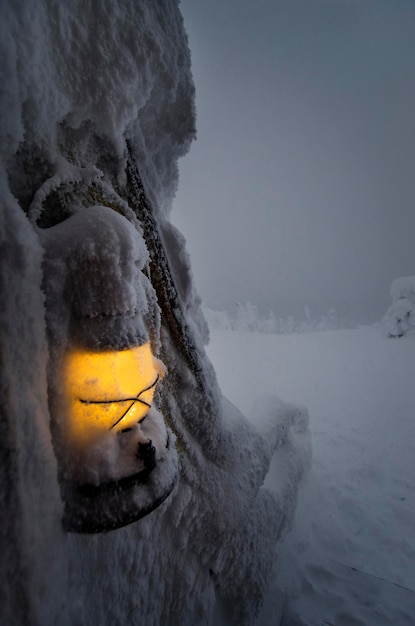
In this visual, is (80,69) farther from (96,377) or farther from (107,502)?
(107,502)

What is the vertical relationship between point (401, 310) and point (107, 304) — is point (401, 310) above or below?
above

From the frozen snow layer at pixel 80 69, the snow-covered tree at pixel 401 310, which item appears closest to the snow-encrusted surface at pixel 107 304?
the frozen snow layer at pixel 80 69

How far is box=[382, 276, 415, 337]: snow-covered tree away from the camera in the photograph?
14.8 meters

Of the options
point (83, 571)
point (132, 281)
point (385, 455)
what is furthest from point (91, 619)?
point (385, 455)

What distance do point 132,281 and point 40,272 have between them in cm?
30

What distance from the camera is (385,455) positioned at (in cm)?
484

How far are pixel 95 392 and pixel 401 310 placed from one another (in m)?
18.1

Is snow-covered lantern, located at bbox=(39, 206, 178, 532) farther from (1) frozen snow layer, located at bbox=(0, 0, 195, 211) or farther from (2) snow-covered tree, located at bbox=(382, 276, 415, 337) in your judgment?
(2) snow-covered tree, located at bbox=(382, 276, 415, 337)

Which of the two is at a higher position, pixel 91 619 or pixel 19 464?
pixel 19 464

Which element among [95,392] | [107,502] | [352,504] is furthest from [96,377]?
[352,504]

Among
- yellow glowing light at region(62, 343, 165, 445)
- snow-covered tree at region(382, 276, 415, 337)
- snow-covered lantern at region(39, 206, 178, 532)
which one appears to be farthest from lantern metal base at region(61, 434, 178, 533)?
snow-covered tree at region(382, 276, 415, 337)

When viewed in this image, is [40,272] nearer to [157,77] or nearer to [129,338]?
[129,338]

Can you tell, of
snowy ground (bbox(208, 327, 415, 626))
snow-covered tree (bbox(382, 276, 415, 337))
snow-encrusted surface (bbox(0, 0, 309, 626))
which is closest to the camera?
snow-encrusted surface (bbox(0, 0, 309, 626))

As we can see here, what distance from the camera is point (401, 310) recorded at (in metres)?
14.9
